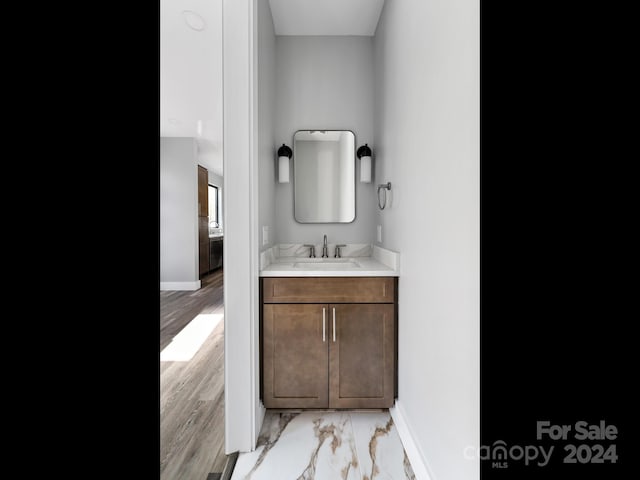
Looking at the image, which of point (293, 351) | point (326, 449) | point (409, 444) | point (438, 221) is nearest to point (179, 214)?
point (293, 351)

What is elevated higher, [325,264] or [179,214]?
[179,214]

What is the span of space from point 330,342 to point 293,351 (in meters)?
0.21

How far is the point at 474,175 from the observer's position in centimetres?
101

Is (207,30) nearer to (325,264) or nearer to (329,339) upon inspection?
(325,264)

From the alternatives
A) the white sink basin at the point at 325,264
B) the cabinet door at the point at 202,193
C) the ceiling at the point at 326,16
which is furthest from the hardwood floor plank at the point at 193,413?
the cabinet door at the point at 202,193

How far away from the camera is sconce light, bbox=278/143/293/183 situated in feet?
8.27

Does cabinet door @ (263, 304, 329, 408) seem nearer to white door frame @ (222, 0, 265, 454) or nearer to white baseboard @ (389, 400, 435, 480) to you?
white door frame @ (222, 0, 265, 454)

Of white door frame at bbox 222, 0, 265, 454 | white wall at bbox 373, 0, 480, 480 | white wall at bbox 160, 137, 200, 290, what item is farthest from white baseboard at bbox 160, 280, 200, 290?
white wall at bbox 373, 0, 480, 480

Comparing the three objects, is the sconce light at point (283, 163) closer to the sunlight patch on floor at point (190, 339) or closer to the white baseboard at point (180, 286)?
the sunlight patch on floor at point (190, 339)

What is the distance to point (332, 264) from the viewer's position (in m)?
2.41
